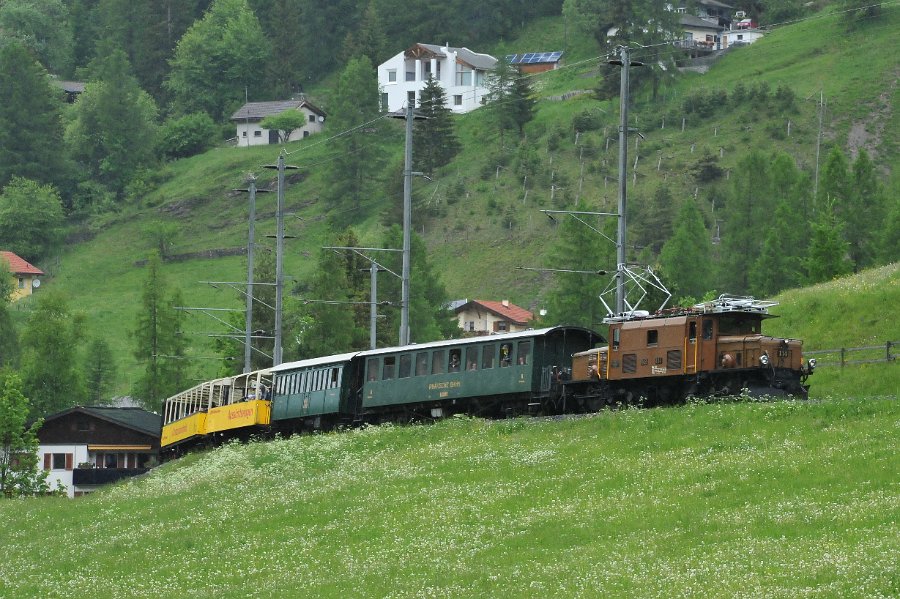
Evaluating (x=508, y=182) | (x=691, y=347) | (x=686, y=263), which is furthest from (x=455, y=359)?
(x=508, y=182)

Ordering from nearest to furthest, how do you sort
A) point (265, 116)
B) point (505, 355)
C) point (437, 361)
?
point (505, 355), point (437, 361), point (265, 116)

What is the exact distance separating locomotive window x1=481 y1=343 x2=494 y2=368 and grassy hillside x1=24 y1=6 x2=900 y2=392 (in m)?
70.2

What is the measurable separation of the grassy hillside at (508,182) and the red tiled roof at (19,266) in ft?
8.09

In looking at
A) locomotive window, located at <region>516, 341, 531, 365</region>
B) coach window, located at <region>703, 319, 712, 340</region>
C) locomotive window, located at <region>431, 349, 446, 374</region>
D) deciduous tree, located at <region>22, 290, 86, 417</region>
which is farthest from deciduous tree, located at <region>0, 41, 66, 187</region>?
coach window, located at <region>703, 319, 712, 340</region>

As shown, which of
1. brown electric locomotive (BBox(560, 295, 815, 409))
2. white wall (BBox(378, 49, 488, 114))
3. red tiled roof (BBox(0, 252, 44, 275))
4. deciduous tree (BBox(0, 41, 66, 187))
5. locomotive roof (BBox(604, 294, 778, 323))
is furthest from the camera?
deciduous tree (BBox(0, 41, 66, 187))

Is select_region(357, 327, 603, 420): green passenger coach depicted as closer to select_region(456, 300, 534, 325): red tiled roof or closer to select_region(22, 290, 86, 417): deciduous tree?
select_region(22, 290, 86, 417): deciduous tree

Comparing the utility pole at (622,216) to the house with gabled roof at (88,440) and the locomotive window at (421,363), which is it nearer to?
the locomotive window at (421,363)

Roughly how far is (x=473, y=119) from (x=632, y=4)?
77.7 ft

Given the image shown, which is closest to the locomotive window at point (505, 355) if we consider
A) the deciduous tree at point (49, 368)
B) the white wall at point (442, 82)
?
the deciduous tree at point (49, 368)

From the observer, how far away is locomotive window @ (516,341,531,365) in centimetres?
4708

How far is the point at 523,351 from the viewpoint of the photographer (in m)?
47.2

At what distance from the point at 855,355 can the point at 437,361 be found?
13432mm

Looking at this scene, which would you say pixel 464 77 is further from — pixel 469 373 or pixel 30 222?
pixel 469 373

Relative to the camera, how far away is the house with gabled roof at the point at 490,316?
11369cm
